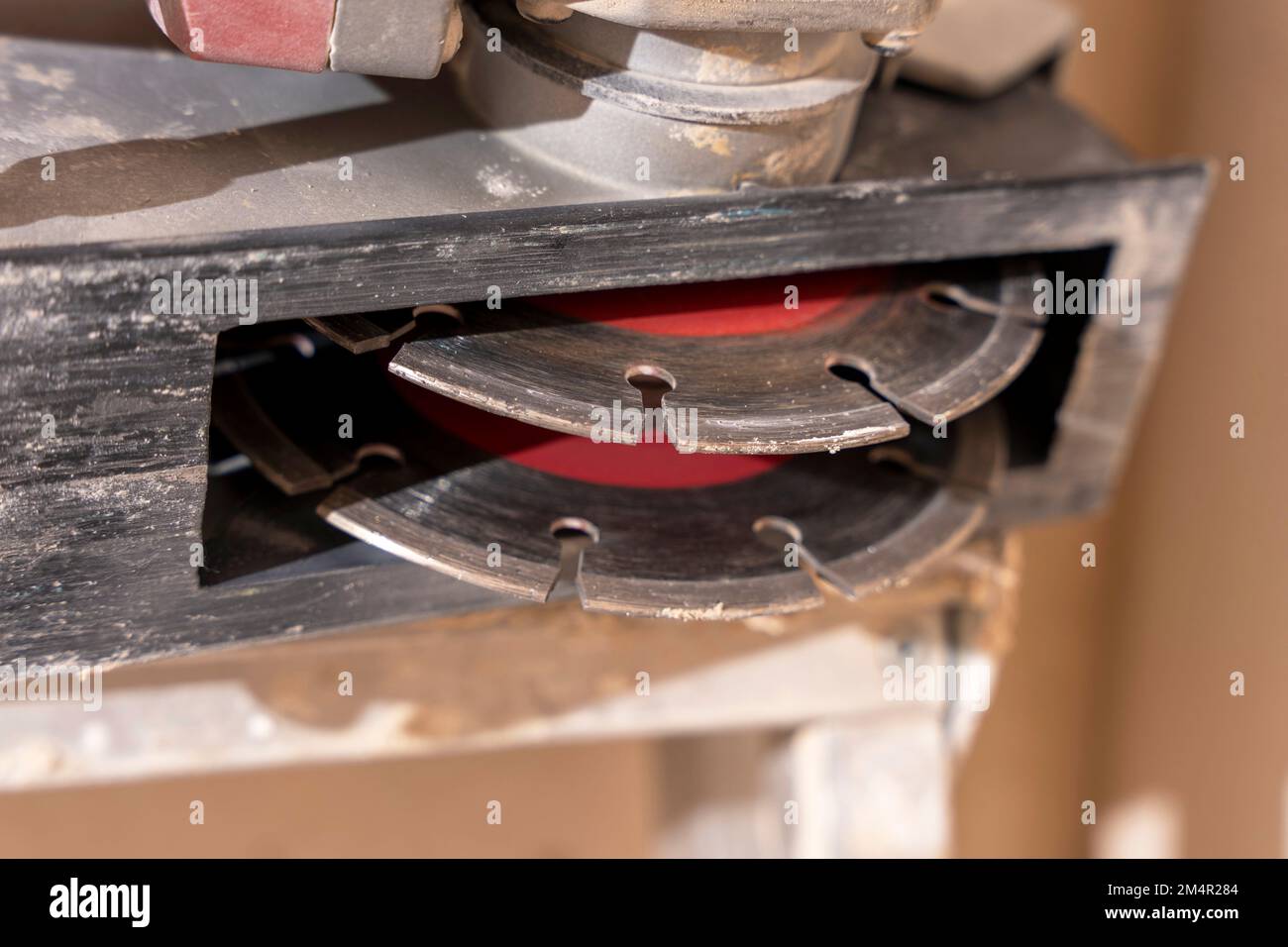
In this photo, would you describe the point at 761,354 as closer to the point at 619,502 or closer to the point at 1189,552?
the point at 619,502

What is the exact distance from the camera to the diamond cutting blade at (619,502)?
50 centimetres

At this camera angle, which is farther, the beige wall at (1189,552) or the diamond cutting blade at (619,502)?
the beige wall at (1189,552)

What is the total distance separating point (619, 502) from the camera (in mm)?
555

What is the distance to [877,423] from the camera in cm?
46

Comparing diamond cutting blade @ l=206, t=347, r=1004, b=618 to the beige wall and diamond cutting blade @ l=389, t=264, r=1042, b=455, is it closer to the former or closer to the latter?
diamond cutting blade @ l=389, t=264, r=1042, b=455

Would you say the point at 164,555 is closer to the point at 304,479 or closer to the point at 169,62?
the point at 304,479

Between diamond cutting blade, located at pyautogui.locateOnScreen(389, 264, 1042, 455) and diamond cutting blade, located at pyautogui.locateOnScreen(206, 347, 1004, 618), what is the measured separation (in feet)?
0.21

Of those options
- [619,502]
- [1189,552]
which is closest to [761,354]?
[619,502]

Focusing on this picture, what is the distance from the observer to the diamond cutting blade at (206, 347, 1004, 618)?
50 cm

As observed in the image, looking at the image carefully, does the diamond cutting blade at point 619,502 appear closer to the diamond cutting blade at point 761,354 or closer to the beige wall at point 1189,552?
the diamond cutting blade at point 761,354

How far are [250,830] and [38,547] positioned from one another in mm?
623

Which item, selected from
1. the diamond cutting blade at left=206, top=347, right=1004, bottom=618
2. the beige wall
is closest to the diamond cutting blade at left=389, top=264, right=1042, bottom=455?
the diamond cutting blade at left=206, top=347, right=1004, bottom=618

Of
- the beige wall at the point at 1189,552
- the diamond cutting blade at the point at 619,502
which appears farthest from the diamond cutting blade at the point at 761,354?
the beige wall at the point at 1189,552

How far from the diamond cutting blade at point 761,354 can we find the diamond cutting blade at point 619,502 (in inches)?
2.5
